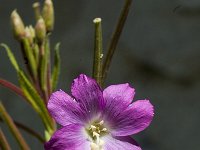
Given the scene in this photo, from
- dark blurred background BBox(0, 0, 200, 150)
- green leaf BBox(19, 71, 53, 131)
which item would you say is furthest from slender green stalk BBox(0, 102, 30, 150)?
dark blurred background BBox(0, 0, 200, 150)

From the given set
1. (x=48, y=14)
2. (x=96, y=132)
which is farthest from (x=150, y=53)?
(x=96, y=132)

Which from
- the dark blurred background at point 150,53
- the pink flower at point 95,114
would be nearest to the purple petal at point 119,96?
the pink flower at point 95,114

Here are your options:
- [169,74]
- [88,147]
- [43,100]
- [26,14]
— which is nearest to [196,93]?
[169,74]

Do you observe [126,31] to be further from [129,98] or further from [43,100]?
[129,98]

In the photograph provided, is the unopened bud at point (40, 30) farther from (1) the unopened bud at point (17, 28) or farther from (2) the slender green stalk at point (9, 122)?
(2) the slender green stalk at point (9, 122)

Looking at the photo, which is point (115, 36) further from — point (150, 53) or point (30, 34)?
point (150, 53)
